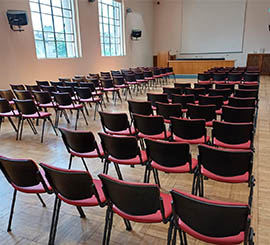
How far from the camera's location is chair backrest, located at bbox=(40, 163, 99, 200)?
172 cm

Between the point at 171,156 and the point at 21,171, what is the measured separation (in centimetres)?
130

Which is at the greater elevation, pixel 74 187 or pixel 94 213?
pixel 74 187

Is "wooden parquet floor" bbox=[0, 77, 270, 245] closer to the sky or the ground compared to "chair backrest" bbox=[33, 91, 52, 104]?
closer to the ground

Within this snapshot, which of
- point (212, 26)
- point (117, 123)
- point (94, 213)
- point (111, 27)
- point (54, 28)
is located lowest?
point (94, 213)

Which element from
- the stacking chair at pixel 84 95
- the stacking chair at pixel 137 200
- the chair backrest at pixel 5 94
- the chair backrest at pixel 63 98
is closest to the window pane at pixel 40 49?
the chair backrest at pixel 5 94

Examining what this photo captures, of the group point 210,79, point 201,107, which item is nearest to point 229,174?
point 201,107

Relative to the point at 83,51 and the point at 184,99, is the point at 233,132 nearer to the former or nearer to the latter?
the point at 184,99

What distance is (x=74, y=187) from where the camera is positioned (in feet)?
5.94

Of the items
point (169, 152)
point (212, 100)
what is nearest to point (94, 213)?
point (169, 152)

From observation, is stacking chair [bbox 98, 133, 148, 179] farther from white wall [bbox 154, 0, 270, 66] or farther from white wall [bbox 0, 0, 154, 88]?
white wall [bbox 154, 0, 270, 66]

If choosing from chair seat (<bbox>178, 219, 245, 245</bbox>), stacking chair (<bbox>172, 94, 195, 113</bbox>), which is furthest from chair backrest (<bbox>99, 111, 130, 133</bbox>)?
chair seat (<bbox>178, 219, 245, 245</bbox>)

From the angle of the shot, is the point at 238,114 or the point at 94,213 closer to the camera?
the point at 94,213

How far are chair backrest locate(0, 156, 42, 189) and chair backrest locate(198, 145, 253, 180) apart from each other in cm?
141

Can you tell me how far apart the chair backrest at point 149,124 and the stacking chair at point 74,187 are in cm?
143
